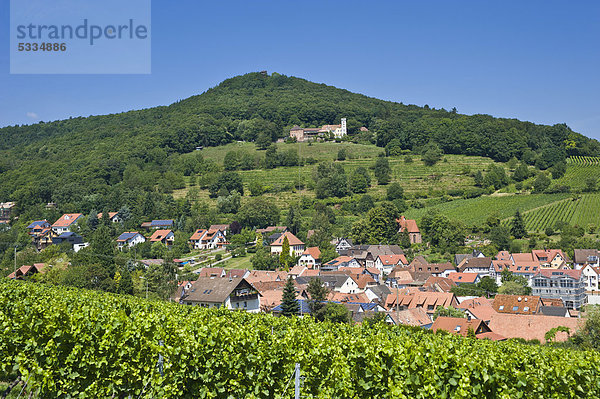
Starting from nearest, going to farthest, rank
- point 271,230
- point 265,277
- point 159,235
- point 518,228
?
1. point 265,277
2. point 518,228
3. point 159,235
4. point 271,230

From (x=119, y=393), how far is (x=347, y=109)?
157075 mm

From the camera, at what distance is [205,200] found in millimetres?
93250

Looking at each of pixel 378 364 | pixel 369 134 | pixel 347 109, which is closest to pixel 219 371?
pixel 378 364

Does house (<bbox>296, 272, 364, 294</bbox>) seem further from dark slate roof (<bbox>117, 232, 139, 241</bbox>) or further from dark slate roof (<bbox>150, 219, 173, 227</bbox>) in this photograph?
dark slate roof (<bbox>150, 219, 173, 227</bbox>)

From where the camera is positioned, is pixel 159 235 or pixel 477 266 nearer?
pixel 477 266

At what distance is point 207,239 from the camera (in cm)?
7456

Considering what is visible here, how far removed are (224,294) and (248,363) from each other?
23.8m

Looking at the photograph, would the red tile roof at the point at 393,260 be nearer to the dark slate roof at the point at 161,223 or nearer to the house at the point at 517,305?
the house at the point at 517,305

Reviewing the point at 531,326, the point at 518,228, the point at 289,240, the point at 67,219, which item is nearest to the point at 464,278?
the point at 518,228

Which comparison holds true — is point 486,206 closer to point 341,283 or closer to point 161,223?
point 341,283

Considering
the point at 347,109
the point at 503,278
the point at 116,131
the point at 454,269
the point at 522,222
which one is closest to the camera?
the point at 503,278

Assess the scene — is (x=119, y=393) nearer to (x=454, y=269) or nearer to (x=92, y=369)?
(x=92, y=369)

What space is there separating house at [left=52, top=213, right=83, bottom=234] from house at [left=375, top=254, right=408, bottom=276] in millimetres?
51797

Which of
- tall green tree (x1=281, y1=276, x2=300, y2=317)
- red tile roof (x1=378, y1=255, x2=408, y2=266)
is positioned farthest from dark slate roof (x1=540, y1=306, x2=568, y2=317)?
red tile roof (x1=378, y1=255, x2=408, y2=266)
